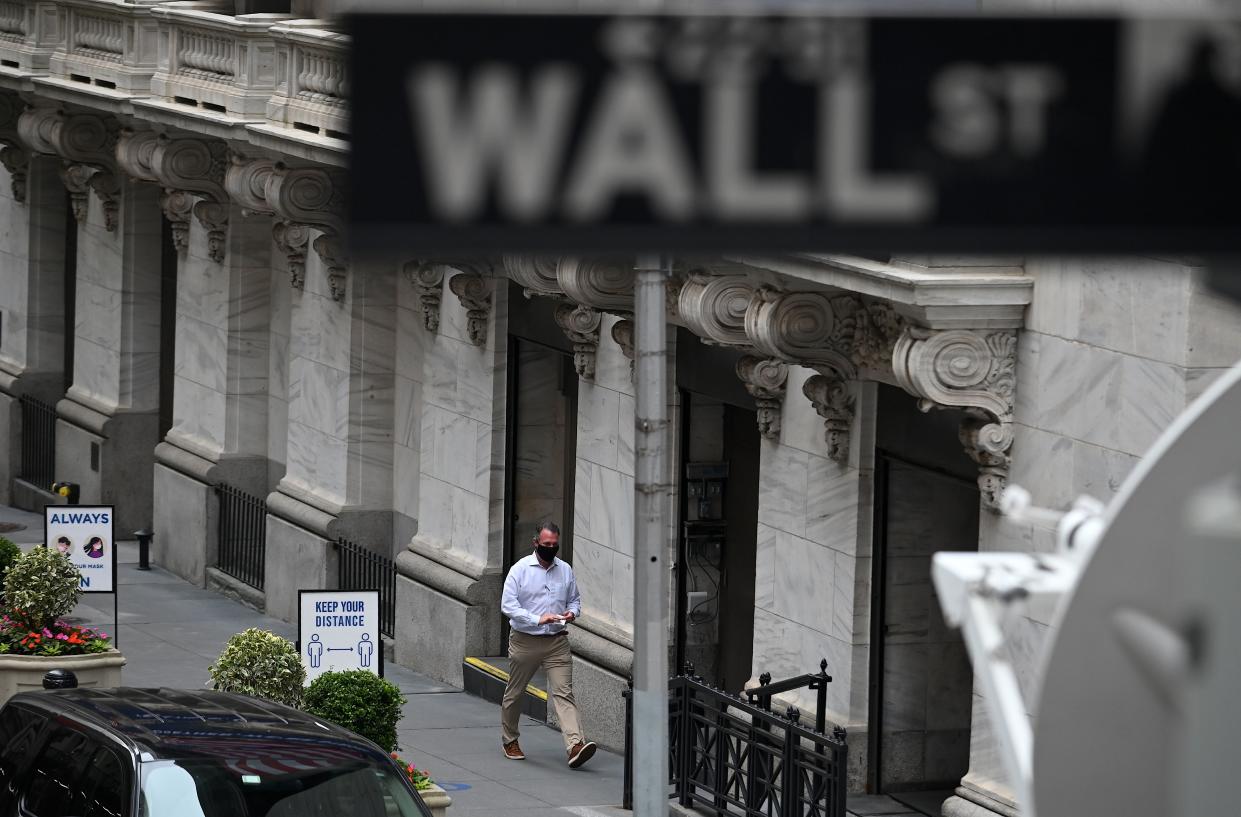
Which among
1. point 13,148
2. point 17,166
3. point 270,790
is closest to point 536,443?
point 270,790

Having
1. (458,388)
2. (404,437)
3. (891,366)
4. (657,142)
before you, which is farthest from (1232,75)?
(404,437)

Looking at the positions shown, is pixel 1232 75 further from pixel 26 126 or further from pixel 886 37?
pixel 26 126

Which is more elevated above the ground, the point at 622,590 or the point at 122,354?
the point at 122,354

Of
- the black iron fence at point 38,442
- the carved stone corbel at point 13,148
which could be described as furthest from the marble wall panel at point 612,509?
the carved stone corbel at point 13,148

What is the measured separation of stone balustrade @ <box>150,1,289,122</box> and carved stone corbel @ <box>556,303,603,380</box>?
18.4 feet

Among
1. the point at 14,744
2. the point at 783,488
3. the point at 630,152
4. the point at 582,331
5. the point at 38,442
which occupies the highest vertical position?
the point at 630,152

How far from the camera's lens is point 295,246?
2398cm

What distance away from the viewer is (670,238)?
3338mm

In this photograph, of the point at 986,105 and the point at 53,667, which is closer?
the point at 986,105

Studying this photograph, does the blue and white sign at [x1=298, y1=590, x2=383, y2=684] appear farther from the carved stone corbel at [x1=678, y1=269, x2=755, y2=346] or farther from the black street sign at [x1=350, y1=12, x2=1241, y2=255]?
the black street sign at [x1=350, y1=12, x2=1241, y2=255]

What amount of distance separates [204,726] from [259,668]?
3.42 metres

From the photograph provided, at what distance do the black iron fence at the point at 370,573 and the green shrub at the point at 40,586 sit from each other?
15.5 ft

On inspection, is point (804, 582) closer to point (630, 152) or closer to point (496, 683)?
point (496, 683)

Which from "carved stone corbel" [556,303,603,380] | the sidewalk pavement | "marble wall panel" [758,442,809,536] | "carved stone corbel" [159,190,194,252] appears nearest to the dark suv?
the sidewalk pavement
